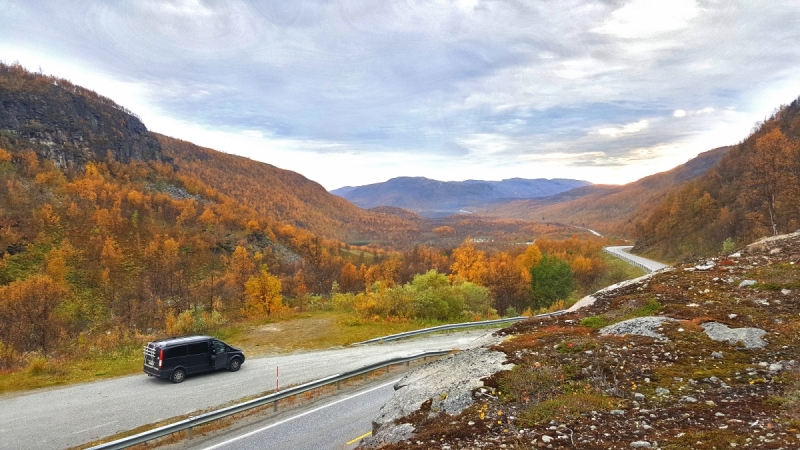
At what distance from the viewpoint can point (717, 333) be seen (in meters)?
10.2

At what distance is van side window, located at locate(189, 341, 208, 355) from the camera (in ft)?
66.1

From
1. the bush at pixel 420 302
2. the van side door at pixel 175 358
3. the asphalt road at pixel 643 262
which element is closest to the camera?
the van side door at pixel 175 358

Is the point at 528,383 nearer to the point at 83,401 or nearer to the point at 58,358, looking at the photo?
the point at 83,401

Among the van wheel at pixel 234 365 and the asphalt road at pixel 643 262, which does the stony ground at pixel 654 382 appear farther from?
the asphalt road at pixel 643 262

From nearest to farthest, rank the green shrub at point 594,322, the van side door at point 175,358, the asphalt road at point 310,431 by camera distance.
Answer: the asphalt road at point 310,431, the green shrub at point 594,322, the van side door at point 175,358

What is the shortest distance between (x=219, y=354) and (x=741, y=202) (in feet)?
294

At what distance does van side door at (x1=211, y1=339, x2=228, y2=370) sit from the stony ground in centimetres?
1520

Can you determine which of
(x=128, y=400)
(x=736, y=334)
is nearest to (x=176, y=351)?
(x=128, y=400)

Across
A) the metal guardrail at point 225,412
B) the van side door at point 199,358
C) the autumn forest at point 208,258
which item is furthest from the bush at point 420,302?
the van side door at point 199,358

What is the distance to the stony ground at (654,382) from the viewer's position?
6.29 m

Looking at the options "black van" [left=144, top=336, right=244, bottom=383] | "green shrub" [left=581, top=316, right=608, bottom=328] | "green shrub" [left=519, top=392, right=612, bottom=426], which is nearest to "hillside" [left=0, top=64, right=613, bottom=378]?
"black van" [left=144, top=336, right=244, bottom=383]

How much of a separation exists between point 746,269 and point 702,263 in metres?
2.66

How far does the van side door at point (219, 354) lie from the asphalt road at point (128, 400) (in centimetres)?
44

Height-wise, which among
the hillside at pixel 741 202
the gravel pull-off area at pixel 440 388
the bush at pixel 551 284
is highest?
the hillside at pixel 741 202
